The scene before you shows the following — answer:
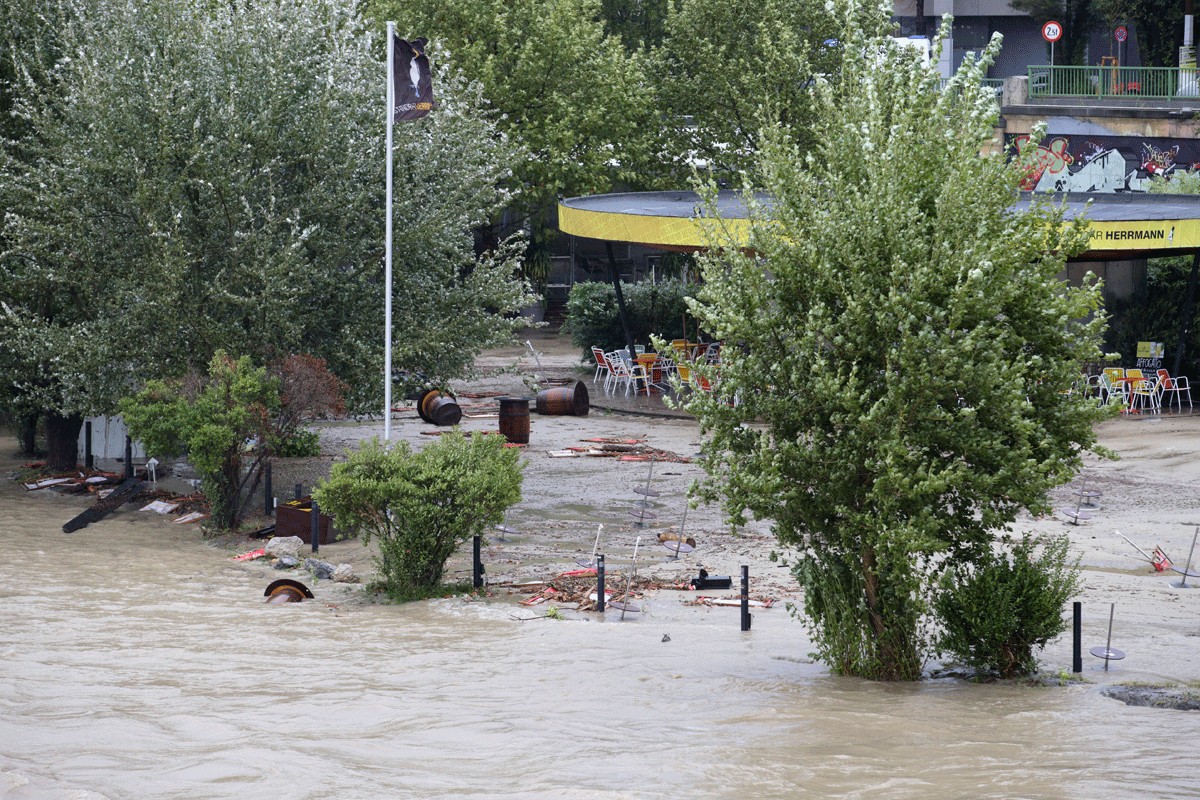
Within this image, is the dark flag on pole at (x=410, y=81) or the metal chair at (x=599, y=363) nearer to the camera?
the dark flag on pole at (x=410, y=81)

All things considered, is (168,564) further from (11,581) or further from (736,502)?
(736,502)

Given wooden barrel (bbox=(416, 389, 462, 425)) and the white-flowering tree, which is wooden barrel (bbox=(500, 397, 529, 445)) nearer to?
wooden barrel (bbox=(416, 389, 462, 425))

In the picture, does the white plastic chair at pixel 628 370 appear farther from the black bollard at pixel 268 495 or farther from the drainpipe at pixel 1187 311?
the black bollard at pixel 268 495

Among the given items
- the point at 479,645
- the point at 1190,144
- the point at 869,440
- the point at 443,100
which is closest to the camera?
the point at 869,440

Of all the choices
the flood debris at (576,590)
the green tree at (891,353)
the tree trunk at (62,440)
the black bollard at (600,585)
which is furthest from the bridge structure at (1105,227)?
the green tree at (891,353)

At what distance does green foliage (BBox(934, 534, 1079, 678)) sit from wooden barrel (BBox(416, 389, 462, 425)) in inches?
595

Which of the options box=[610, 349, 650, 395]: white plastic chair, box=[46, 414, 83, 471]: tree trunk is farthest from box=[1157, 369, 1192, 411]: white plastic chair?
box=[46, 414, 83, 471]: tree trunk

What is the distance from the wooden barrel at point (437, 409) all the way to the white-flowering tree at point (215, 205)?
4.71m

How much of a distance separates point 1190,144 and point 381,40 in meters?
33.1

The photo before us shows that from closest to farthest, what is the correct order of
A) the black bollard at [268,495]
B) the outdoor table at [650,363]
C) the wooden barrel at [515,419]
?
the black bollard at [268,495] → the wooden barrel at [515,419] → the outdoor table at [650,363]

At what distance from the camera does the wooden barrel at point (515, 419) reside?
24.1 m

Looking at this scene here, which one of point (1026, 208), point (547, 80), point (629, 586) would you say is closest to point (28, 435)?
point (629, 586)

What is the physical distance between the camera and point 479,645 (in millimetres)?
12117

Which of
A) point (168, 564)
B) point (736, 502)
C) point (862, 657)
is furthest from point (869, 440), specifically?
point (168, 564)
